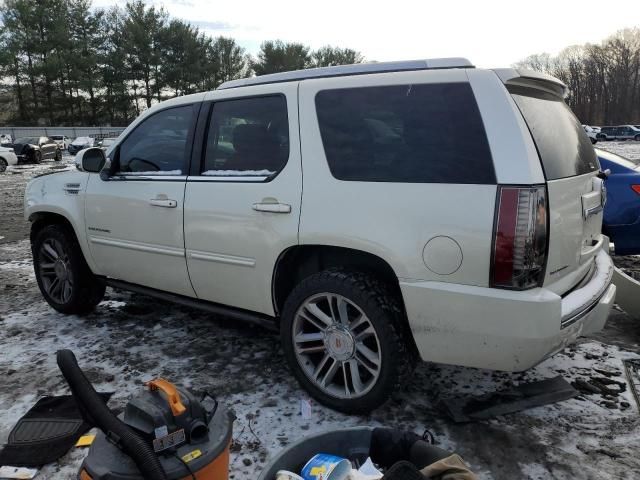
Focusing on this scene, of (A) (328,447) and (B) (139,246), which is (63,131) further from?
(A) (328,447)

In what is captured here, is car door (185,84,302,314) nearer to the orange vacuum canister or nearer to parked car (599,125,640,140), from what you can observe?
the orange vacuum canister

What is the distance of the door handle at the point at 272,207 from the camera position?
2.95 metres

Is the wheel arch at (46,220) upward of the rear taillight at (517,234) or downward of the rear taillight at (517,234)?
downward

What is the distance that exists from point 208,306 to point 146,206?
34.3 inches

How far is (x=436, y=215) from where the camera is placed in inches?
96.5

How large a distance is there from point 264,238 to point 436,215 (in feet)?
3.58

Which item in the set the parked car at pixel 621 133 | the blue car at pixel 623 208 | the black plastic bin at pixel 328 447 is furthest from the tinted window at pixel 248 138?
the parked car at pixel 621 133

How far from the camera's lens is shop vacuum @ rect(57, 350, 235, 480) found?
68.2 inches

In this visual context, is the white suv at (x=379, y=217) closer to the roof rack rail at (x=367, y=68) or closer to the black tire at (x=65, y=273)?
the roof rack rail at (x=367, y=68)

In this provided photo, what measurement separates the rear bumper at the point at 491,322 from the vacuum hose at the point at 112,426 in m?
1.41

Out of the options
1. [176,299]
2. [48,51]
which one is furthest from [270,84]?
[48,51]

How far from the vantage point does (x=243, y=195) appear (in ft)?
10.3

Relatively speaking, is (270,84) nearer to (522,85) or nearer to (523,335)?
(522,85)

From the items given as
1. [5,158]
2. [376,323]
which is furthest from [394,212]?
[5,158]
